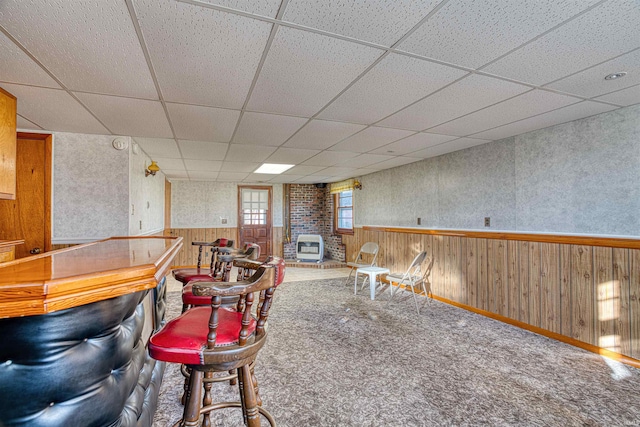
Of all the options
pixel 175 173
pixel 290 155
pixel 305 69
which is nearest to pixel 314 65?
pixel 305 69

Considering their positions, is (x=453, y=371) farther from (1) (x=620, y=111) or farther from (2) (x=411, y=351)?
(1) (x=620, y=111)

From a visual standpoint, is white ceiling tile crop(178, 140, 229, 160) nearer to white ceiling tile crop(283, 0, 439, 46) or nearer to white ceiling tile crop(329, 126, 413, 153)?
white ceiling tile crop(329, 126, 413, 153)

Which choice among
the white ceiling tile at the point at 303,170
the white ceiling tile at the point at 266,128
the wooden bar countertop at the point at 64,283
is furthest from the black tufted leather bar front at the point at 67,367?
the white ceiling tile at the point at 303,170

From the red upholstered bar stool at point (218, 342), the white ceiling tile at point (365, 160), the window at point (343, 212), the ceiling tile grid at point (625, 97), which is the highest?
the ceiling tile grid at point (625, 97)

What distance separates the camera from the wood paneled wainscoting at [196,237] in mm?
7598

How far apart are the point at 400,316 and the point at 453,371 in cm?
141

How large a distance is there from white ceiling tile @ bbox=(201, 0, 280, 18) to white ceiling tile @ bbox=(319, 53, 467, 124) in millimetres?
788

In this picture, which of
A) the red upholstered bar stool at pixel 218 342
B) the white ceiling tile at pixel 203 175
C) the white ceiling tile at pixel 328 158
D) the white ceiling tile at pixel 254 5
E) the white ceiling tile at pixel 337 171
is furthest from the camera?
the white ceiling tile at pixel 203 175

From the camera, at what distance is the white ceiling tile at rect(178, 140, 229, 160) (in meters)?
4.00

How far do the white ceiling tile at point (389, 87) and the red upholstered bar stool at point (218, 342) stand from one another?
1527 mm

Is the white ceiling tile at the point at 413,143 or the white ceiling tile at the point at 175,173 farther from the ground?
the white ceiling tile at the point at 413,143

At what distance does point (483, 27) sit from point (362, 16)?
653mm

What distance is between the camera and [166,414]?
6.35 ft

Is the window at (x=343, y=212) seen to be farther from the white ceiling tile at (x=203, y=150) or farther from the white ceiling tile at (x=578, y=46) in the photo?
A: the white ceiling tile at (x=578, y=46)
